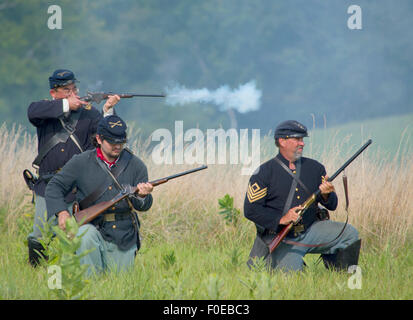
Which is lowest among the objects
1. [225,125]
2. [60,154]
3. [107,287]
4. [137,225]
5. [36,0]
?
[107,287]

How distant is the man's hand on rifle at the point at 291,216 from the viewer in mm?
6284

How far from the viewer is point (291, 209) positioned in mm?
6379

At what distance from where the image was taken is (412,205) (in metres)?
8.23

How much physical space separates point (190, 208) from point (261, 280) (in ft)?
14.5

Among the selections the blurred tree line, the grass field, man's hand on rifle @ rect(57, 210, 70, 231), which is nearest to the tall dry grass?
the grass field

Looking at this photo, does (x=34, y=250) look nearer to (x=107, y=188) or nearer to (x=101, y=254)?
(x=101, y=254)

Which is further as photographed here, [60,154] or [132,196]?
[60,154]

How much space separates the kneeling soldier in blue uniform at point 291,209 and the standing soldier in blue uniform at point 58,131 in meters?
1.83

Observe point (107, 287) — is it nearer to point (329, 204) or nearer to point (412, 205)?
point (329, 204)

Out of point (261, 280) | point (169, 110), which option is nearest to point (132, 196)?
point (261, 280)

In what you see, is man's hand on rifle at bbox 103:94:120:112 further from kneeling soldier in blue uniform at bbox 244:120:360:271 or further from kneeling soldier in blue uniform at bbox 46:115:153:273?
kneeling soldier in blue uniform at bbox 244:120:360:271

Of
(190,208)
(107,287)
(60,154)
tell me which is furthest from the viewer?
(190,208)

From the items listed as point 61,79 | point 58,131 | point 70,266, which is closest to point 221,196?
point 58,131

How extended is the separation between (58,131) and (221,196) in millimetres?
3215
